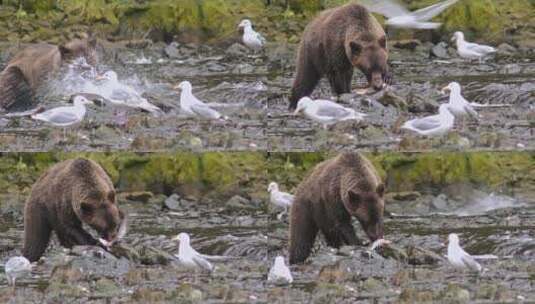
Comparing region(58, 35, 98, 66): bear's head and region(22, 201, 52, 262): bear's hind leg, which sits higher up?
region(58, 35, 98, 66): bear's head

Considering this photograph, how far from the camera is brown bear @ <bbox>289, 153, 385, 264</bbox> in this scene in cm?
1641

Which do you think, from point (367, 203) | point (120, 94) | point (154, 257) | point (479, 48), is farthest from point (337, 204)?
point (479, 48)

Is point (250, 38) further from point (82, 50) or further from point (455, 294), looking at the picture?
point (455, 294)

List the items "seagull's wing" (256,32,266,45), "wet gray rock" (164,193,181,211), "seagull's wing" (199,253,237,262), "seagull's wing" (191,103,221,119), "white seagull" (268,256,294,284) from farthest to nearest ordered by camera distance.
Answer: "seagull's wing" (256,32,266,45)
"wet gray rock" (164,193,181,211)
"seagull's wing" (191,103,221,119)
"seagull's wing" (199,253,237,262)
"white seagull" (268,256,294,284)

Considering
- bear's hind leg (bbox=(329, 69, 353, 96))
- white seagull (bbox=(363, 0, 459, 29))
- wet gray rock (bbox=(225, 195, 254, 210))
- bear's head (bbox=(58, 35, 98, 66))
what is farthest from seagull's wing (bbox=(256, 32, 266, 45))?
bear's hind leg (bbox=(329, 69, 353, 96))

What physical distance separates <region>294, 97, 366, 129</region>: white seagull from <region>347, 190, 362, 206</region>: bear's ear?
2137 millimetres

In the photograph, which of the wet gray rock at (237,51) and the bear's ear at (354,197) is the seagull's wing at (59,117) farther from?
the wet gray rock at (237,51)

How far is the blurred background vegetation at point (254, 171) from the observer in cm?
2073

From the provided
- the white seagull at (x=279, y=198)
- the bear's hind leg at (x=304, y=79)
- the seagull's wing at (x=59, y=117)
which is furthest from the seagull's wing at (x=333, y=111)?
the seagull's wing at (x=59, y=117)

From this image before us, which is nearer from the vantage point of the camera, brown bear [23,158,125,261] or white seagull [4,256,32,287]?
white seagull [4,256,32,287]

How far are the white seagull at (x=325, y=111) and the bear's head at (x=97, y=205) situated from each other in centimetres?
243

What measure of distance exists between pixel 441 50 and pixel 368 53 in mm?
5383

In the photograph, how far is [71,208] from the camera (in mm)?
16969

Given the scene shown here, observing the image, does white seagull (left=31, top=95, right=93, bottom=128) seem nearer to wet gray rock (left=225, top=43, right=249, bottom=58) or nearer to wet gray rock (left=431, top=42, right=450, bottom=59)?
wet gray rock (left=225, top=43, right=249, bottom=58)
